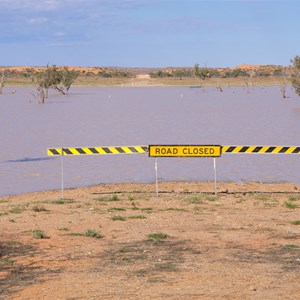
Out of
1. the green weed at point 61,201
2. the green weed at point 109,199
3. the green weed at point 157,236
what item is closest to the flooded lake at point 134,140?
the green weed at point 61,201

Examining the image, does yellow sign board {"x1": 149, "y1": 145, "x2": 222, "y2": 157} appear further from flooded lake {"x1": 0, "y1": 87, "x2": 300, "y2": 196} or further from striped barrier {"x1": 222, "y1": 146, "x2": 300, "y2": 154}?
flooded lake {"x1": 0, "y1": 87, "x2": 300, "y2": 196}

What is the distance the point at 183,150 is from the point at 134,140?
728 inches

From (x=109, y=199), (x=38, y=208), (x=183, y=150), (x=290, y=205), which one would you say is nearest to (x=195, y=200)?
(x=183, y=150)

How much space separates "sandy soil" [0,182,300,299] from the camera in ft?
30.2

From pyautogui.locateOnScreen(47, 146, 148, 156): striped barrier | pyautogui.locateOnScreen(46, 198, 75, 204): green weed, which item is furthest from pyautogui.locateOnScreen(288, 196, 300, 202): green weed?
pyautogui.locateOnScreen(46, 198, 75, 204): green weed

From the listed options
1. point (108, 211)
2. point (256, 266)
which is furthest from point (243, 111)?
point (256, 266)

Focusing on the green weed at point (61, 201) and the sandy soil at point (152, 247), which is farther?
the green weed at point (61, 201)

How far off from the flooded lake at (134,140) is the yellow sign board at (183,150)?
4376 millimetres

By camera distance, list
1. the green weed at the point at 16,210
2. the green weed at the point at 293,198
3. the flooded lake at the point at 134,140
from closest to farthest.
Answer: the green weed at the point at 16,210 < the green weed at the point at 293,198 < the flooded lake at the point at 134,140

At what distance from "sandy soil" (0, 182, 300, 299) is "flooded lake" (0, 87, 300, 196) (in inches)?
209

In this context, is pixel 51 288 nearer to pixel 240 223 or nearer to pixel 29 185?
pixel 240 223

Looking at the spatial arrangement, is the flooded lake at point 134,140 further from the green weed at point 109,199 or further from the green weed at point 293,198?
the green weed at point 293,198

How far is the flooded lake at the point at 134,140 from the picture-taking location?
23.3m

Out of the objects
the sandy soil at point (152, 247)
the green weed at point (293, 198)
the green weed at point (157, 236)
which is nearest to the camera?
the sandy soil at point (152, 247)
